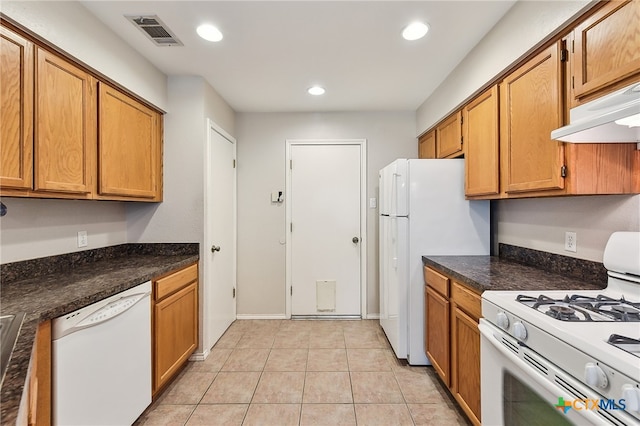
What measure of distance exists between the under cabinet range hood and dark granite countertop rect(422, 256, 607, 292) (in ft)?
2.27

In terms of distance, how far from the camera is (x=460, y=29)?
6.16 feet

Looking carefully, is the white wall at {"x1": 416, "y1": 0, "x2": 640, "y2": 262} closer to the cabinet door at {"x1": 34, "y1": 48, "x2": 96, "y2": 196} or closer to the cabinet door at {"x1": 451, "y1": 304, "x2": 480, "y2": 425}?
the cabinet door at {"x1": 451, "y1": 304, "x2": 480, "y2": 425}

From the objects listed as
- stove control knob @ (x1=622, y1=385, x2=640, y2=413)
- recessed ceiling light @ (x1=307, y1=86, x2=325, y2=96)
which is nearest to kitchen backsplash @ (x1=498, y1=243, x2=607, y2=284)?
stove control knob @ (x1=622, y1=385, x2=640, y2=413)

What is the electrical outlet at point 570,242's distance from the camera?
1630 mm

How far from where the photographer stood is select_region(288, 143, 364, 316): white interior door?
11.3ft

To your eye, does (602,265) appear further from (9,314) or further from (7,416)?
(9,314)

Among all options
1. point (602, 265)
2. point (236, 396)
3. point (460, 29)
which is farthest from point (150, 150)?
point (602, 265)

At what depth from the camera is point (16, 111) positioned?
1.38 m

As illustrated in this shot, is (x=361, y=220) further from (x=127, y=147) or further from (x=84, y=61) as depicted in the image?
(x=84, y=61)

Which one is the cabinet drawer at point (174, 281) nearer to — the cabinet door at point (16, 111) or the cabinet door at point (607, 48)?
the cabinet door at point (16, 111)

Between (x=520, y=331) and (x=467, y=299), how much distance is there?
0.60 metres

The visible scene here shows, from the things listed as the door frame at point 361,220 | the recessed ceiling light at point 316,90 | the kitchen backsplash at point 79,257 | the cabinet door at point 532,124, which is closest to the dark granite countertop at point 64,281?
the kitchen backsplash at point 79,257

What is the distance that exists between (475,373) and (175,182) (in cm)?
255

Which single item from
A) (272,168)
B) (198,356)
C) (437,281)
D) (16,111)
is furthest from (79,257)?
(437,281)
